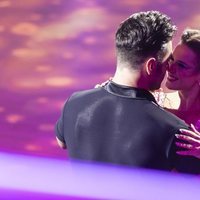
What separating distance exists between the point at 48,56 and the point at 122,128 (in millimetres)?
784

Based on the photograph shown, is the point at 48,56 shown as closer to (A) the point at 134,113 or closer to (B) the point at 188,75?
(B) the point at 188,75

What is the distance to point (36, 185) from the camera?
1703 mm

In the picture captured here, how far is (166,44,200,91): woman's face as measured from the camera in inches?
52.8

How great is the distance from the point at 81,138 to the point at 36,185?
2.26ft

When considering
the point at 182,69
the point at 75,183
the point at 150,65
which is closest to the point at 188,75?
the point at 182,69

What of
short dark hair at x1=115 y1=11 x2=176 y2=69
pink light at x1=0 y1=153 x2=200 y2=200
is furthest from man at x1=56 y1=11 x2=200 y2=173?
pink light at x1=0 y1=153 x2=200 y2=200

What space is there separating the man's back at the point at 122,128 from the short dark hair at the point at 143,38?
84mm

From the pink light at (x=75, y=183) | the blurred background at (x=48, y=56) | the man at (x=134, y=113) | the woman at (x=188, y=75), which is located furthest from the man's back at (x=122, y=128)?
the blurred background at (x=48, y=56)

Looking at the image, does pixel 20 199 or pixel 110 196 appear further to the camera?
pixel 20 199

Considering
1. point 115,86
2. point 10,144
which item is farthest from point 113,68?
point 115,86

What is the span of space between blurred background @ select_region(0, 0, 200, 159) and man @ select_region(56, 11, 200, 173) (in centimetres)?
63

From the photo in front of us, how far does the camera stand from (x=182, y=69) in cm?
135

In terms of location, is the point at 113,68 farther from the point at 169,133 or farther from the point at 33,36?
the point at 169,133

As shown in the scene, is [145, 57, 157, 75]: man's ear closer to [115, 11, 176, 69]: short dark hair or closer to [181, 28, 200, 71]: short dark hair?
[115, 11, 176, 69]: short dark hair
